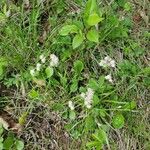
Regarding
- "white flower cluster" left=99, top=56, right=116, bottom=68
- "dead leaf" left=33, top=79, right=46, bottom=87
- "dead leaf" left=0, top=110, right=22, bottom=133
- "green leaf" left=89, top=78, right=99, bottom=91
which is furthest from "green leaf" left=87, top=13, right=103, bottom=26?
"dead leaf" left=0, top=110, right=22, bottom=133

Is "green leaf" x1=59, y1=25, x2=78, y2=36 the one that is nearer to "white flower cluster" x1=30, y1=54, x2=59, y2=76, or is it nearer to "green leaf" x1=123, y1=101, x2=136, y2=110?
"white flower cluster" x1=30, y1=54, x2=59, y2=76

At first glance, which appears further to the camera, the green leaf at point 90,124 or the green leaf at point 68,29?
the green leaf at point 68,29

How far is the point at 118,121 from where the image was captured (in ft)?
7.50

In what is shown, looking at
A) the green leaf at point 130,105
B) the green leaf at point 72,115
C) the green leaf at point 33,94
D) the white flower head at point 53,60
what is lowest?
the green leaf at point 72,115

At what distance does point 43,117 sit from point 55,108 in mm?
90

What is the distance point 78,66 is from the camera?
241cm

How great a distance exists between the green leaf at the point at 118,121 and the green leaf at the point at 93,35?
0.43 meters

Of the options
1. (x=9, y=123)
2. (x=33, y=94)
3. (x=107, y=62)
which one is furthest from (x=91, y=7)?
(x=9, y=123)

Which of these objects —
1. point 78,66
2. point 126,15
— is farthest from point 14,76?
point 126,15

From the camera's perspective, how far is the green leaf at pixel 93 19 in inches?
Answer: 91.4

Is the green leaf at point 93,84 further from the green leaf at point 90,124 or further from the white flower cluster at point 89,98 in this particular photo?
the green leaf at point 90,124

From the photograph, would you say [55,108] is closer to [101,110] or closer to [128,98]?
[101,110]

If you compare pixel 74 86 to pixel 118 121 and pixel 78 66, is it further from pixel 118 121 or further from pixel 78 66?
pixel 118 121

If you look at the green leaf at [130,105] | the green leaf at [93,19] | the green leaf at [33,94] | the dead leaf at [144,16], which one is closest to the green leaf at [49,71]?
the green leaf at [33,94]
